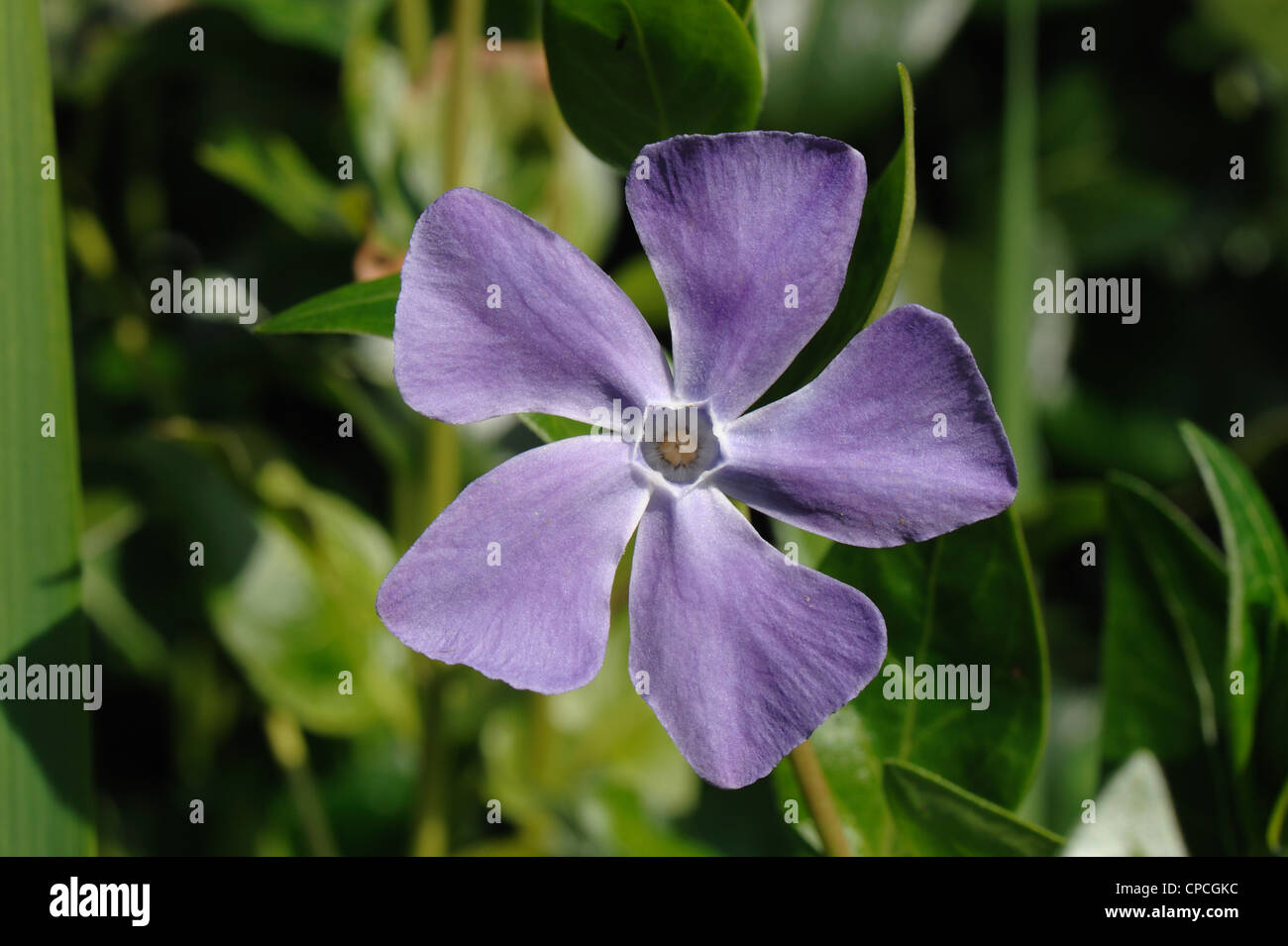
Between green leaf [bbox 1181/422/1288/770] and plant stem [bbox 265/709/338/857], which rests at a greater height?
green leaf [bbox 1181/422/1288/770]

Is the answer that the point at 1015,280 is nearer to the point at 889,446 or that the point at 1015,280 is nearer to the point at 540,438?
the point at 540,438

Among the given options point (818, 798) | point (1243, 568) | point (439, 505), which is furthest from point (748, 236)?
point (439, 505)

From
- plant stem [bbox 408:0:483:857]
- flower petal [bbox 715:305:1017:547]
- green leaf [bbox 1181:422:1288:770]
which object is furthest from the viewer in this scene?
plant stem [bbox 408:0:483:857]

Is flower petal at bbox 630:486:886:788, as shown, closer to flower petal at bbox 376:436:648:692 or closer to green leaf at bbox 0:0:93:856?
flower petal at bbox 376:436:648:692

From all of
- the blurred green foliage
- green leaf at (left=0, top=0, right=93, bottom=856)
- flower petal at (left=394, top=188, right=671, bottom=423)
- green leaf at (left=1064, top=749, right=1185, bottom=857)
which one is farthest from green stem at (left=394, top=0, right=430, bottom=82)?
green leaf at (left=1064, top=749, right=1185, bottom=857)

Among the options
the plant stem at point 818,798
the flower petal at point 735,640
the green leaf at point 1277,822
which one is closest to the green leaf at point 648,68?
the flower petal at point 735,640
